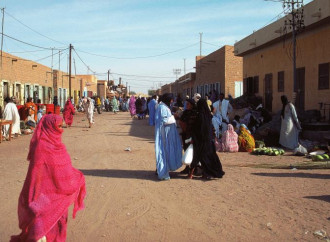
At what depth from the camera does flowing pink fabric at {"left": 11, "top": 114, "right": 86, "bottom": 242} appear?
11.0 ft

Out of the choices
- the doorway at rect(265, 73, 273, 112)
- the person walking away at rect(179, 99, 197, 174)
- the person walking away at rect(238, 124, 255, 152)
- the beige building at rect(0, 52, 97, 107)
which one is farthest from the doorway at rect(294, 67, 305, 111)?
the beige building at rect(0, 52, 97, 107)

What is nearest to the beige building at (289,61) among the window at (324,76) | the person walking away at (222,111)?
the window at (324,76)

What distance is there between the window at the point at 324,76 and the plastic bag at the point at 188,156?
785 centimetres

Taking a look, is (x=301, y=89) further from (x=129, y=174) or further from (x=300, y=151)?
(x=129, y=174)

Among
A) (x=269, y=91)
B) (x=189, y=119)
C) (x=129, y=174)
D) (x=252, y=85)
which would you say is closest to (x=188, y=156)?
(x=189, y=119)

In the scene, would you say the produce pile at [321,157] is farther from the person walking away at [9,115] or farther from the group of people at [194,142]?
the person walking away at [9,115]

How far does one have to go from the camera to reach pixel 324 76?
13547 mm

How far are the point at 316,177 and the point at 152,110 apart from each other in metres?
14.2

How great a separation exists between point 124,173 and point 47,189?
4.52 metres

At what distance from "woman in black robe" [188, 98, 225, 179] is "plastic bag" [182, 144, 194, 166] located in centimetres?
9

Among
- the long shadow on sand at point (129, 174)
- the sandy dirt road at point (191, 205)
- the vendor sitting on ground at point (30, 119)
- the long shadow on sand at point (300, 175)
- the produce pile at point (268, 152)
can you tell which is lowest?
the sandy dirt road at point (191, 205)

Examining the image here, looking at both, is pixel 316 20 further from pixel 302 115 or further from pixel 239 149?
pixel 239 149

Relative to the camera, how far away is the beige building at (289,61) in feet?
44.2

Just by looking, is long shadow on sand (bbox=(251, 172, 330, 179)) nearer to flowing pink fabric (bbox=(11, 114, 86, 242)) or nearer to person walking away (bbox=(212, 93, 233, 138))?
flowing pink fabric (bbox=(11, 114, 86, 242))
